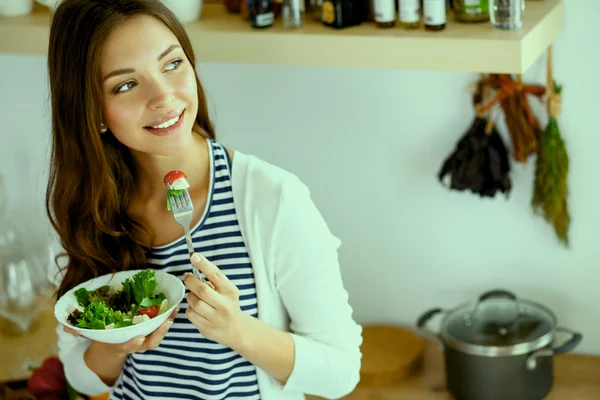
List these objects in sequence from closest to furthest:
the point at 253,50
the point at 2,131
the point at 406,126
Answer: the point at 253,50 < the point at 406,126 < the point at 2,131

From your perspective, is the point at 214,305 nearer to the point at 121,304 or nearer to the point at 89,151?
the point at 121,304

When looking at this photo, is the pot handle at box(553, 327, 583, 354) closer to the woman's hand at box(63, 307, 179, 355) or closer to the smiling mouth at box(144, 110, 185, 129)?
the woman's hand at box(63, 307, 179, 355)

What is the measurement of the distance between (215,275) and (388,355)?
2.89ft

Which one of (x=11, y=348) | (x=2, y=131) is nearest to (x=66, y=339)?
(x=11, y=348)

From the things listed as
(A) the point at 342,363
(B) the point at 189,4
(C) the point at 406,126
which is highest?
(B) the point at 189,4

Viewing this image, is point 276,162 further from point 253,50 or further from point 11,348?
point 11,348

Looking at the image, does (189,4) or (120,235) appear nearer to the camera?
(120,235)

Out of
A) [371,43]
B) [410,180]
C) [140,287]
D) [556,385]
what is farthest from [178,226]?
[556,385]

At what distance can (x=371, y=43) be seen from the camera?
1.54 m

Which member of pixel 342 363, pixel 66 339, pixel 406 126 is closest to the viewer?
pixel 342 363

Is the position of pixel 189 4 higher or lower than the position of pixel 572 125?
higher

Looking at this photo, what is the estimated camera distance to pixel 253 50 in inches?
64.7

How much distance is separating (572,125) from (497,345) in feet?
1.52

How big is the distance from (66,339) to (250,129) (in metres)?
0.75
